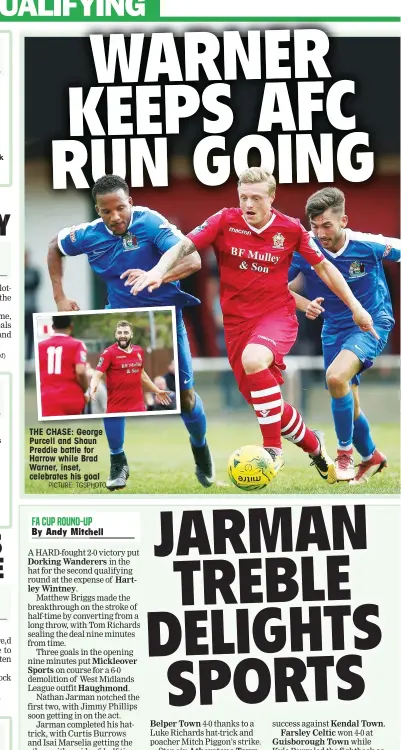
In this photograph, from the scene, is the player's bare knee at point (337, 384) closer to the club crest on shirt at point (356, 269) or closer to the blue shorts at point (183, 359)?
the club crest on shirt at point (356, 269)

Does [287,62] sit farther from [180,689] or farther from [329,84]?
[180,689]

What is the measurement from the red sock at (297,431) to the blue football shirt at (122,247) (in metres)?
0.73

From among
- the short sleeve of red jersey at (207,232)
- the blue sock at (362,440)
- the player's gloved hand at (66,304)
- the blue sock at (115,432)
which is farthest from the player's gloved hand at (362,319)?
the player's gloved hand at (66,304)

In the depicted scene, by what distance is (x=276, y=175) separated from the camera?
4902 mm

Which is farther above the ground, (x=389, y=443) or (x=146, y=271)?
(x=146, y=271)

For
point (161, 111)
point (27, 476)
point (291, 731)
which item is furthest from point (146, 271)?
point (291, 731)

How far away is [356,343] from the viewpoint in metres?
5.03

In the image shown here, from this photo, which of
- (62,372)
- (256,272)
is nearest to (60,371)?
(62,372)

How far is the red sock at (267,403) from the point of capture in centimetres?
496

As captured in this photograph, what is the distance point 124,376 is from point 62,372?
30 centimetres

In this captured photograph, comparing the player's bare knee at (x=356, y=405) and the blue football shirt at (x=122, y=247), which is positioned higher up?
the blue football shirt at (x=122, y=247)

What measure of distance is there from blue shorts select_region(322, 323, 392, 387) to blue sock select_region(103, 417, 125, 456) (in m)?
1.07

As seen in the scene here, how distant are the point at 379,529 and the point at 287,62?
2238mm

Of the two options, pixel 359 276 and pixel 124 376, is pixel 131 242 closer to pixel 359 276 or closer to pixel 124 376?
pixel 124 376
